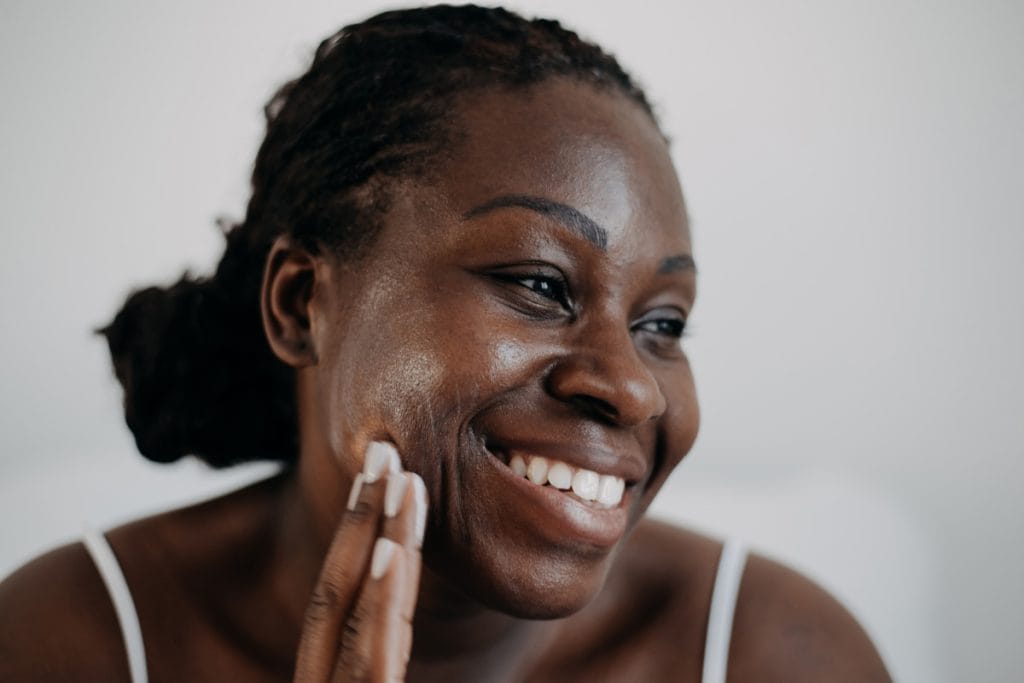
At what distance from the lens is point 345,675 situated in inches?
34.6

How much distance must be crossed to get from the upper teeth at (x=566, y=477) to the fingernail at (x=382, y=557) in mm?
163

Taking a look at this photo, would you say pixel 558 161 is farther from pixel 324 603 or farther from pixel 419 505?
pixel 324 603

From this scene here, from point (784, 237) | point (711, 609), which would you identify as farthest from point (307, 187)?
point (784, 237)

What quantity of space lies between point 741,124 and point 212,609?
124 cm

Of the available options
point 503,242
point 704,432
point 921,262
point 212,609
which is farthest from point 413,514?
point 921,262

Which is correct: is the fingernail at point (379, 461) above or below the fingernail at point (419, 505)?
above

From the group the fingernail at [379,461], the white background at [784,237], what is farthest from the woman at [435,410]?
the white background at [784,237]

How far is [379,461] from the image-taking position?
95 centimetres

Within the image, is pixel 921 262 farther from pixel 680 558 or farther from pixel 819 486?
pixel 680 558

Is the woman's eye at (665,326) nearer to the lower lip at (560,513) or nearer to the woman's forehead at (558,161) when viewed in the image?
the woman's forehead at (558,161)

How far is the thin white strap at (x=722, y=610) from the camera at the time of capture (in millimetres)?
1312

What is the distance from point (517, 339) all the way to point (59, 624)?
70 cm

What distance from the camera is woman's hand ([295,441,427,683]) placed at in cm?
87

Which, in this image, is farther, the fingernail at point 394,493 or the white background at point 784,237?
the white background at point 784,237
